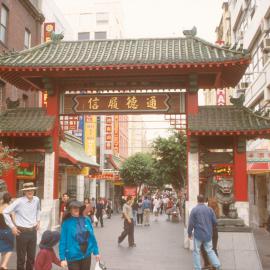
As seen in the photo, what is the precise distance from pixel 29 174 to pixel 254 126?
316 inches

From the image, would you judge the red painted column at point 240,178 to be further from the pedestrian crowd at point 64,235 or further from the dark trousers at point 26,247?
the dark trousers at point 26,247

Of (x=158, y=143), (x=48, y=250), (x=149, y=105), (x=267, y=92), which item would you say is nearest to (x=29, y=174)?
(x=149, y=105)

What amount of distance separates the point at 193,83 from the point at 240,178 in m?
3.49

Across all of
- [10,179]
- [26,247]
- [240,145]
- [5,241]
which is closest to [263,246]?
[240,145]

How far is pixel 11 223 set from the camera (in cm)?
890

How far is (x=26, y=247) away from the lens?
933 cm

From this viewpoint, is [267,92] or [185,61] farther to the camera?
[267,92]

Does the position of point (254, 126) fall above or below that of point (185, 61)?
below

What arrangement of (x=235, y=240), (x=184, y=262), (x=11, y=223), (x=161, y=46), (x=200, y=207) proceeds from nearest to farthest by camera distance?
1. (x=11, y=223)
2. (x=200, y=207)
3. (x=235, y=240)
4. (x=184, y=262)
5. (x=161, y=46)

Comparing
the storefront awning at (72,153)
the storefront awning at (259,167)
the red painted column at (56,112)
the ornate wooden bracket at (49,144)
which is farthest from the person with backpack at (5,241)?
the storefront awning at (259,167)

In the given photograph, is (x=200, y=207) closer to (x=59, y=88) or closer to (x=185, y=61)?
(x=185, y=61)

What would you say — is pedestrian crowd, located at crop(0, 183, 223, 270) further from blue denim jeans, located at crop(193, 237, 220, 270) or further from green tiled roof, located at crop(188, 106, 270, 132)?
green tiled roof, located at crop(188, 106, 270, 132)

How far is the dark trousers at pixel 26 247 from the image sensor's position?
915 cm

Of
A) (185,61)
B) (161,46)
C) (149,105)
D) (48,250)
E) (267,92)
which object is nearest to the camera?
(48,250)
